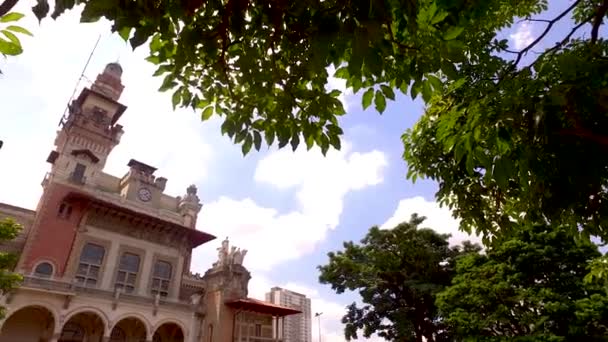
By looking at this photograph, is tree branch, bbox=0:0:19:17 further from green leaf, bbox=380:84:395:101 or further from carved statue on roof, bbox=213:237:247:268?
carved statue on roof, bbox=213:237:247:268

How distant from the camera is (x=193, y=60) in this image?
2926 mm

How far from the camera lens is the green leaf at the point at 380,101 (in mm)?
2874

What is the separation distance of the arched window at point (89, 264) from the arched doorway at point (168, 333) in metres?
5.43

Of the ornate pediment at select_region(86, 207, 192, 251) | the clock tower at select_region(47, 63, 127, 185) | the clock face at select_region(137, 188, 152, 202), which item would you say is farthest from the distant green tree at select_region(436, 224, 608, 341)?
the clock tower at select_region(47, 63, 127, 185)

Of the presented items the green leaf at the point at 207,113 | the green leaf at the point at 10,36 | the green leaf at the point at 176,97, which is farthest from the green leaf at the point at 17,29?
the green leaf at the point at 207,113

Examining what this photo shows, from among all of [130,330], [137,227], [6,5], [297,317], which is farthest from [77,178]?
→ [297,317]

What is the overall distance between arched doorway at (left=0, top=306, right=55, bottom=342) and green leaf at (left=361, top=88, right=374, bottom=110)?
72.8 ft

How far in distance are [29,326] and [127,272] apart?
521 centimetres

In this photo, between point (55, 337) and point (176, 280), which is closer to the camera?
point (55, 337)

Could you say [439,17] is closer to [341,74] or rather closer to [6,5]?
[341,74]

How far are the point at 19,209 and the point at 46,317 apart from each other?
20.7 ft

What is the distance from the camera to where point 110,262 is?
21938 mm

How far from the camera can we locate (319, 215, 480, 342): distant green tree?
22406 mm

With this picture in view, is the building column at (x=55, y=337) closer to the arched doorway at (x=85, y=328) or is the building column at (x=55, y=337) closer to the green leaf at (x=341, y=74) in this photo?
the arched doorway at (x=85, y=328)
